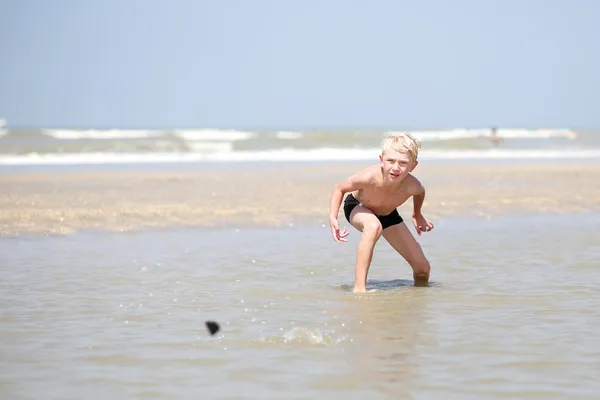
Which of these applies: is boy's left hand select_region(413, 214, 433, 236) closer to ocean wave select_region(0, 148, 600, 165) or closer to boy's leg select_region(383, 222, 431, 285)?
boy's leg select_region(383, 222, 431, 285)

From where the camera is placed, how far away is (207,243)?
9688mm

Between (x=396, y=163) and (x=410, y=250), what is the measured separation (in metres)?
0.76

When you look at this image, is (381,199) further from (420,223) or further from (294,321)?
(294,321)

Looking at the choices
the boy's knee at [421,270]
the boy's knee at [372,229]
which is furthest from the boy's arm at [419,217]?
the boy's knee at [372,229]

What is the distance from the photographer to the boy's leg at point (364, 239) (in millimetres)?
6656

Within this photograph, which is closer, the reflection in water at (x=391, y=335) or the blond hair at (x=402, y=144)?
the reflection in water at (x=391, y=335)

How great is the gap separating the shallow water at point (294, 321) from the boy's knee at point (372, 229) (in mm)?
374

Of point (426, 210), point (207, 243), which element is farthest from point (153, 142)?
point (207, 243)

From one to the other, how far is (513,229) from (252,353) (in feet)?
21.1

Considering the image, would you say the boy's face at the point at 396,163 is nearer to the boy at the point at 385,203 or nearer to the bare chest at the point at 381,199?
the boy at the point at 385,203

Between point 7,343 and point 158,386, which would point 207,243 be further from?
point 158,386

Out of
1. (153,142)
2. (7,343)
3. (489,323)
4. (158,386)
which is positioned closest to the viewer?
(158,386)

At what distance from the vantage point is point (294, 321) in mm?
5617

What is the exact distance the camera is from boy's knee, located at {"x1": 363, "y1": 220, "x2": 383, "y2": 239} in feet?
22.5
